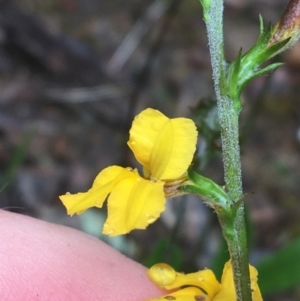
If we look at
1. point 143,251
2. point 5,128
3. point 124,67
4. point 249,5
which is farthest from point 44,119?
point 249,5

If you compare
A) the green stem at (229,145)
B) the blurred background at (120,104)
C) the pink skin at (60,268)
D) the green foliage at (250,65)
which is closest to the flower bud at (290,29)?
the green foliage at (250,65)

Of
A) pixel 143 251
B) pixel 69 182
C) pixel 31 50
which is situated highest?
pixel 31 50

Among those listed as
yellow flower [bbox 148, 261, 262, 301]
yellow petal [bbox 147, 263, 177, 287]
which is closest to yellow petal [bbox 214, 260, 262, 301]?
yellow flower [bbox 148, 261, 262, 301]

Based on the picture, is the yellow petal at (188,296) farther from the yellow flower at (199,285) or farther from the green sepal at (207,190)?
the green sepal at (207,190)

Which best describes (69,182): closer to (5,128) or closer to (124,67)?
(5,128)

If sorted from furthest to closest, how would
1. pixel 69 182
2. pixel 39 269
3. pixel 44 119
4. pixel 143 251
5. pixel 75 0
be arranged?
pixel 75 0
pixel 44 119
pixel 69 182
pixel 143 251
pixel 39 269
